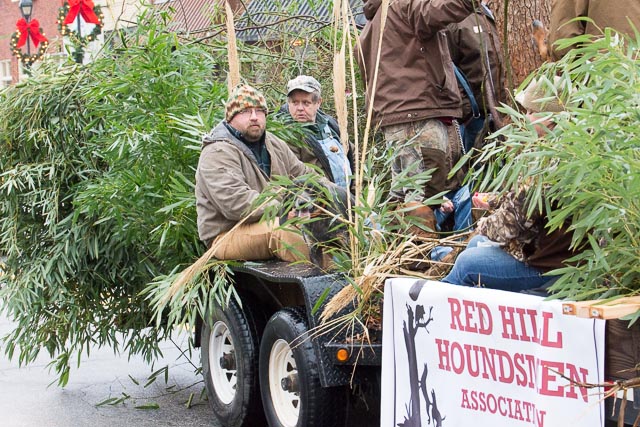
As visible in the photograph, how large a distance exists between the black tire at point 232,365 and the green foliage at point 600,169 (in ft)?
8.27

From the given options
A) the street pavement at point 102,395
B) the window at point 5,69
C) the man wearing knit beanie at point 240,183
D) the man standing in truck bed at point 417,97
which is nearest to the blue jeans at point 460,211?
the man standing in truck bed at point 417,97

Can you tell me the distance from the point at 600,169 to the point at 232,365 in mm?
3265

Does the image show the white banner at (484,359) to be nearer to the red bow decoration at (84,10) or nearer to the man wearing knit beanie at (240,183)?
the man wearing knit beanie at (240,183)

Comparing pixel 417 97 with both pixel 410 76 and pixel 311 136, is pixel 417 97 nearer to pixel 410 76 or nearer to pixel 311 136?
pixel 410 76

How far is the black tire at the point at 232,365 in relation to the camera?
603 centimetres

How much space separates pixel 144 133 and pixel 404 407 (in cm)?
297

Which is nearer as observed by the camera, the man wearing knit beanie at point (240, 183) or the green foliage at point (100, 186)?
the man wearing knit beanie at point (240, 183)

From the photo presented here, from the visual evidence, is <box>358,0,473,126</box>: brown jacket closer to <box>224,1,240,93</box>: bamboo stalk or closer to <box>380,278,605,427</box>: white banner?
<box>224,1,240,93</box>: bamboo stalk

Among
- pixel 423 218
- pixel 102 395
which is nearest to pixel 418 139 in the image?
pixel 423 218

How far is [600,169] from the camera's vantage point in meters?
3.53

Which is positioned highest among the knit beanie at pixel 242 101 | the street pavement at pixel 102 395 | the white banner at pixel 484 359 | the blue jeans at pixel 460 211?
the knit beanie at pixel 242 101

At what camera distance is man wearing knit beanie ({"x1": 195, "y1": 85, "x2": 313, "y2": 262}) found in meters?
6.17

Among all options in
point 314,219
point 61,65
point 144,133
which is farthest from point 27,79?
point 314,219

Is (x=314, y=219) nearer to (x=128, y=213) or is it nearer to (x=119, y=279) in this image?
(x=128, y=213)
